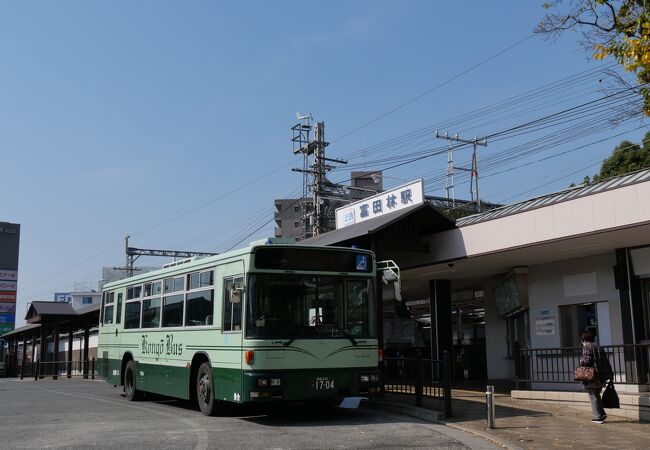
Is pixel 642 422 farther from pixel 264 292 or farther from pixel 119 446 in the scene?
pixel 119 446

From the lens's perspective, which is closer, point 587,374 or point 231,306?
point 587,374

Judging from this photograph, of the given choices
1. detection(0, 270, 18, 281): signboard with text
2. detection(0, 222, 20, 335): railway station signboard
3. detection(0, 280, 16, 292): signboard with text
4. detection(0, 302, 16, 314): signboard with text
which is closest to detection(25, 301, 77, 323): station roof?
detection(0, 302, 16, 314): signboard with text

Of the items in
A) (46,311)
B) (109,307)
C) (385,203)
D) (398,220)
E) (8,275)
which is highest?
(8,275)

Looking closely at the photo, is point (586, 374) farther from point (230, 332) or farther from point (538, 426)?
point (230, 332)

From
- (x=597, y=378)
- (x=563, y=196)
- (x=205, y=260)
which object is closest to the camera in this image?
(x=597, y=378)

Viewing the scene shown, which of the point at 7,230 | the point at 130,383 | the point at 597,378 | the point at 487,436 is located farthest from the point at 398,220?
the point at 7,230

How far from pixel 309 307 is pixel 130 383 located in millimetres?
7091

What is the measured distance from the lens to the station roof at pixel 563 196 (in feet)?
44.3

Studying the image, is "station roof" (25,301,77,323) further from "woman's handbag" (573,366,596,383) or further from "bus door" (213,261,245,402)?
"woman's handbag" (573,366,596,383)

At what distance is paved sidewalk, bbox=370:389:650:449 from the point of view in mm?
9634

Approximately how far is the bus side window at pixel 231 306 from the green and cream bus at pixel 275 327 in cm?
2

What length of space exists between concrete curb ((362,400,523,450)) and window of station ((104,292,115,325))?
296 inches

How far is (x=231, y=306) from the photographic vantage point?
38.7 ft

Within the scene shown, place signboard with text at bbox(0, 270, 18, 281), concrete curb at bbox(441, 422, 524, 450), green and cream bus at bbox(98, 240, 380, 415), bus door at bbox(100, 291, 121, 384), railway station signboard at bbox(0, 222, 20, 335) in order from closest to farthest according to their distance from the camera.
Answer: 1. concrete curb at bbox(441, 422, 524, 450)
2. green and cream bus at bbox(98, 240, 380, 415)
3. bus door at bbox(100, 291, 121, 384)
4. railway station signboard at bbox(0, 222, 20, 335)
5. signboard with text at bbox(0, 270, 18, 281)
